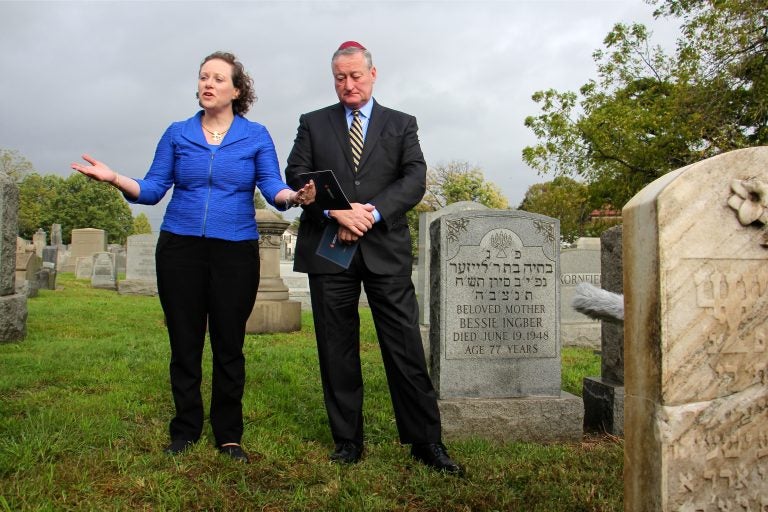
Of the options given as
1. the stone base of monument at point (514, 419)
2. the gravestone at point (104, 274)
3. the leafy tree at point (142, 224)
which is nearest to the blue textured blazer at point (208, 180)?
the stone base of monument at point (514, 419)

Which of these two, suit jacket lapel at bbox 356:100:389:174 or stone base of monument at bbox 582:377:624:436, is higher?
suit jacket lapel at bbox 356:100:389:174

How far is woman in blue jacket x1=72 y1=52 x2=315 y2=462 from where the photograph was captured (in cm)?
331

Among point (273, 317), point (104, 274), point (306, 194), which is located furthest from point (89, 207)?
point (306, 194)

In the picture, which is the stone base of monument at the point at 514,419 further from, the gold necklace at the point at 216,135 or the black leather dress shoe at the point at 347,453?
the gold necklace at the point at 216,135

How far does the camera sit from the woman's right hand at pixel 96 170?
9.95 ft

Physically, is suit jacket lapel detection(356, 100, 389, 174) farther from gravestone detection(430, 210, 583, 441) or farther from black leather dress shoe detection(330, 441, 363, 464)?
black leather dress shoe detection(330, 441, 363, 464)

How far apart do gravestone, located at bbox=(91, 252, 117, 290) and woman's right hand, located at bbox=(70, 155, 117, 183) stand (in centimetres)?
1546

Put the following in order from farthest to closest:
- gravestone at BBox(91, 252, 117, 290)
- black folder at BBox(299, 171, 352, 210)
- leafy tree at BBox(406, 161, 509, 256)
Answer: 1. leafy tree at BBox(406, 161, 509, 256)
2. gravestone at BBox(91, 252, 117, 290)
3. black folder at BBox(299, 171, 352, 210)

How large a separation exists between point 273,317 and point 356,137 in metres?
5.83

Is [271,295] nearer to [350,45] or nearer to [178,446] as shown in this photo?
[178,446]

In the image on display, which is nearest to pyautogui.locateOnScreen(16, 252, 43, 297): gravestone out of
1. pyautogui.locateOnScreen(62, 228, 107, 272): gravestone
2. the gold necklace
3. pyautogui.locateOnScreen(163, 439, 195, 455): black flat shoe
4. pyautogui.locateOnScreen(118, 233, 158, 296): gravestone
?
pyautogui.locateOnScreen(118, 233, 158, 296): gravestone

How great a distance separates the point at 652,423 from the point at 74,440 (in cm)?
293

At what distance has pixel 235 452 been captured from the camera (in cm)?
338

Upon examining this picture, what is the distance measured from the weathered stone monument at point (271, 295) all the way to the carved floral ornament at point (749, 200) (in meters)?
7.55
